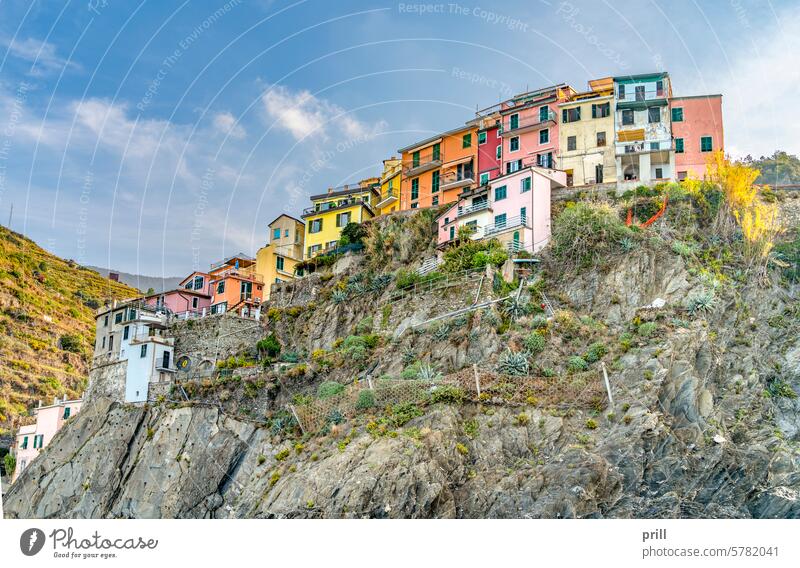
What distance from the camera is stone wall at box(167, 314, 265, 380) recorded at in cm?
4072

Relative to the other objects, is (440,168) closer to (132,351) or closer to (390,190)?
(390,190)

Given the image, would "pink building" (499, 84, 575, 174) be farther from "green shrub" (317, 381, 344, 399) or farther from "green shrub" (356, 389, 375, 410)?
"green shrub" (356, 389, 375, 410)

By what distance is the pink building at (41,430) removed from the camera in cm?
4572

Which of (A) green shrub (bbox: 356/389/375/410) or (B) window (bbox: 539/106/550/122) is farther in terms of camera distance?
(B) window (bbox: 539/106/550/122)

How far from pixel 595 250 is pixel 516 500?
41.0 feet

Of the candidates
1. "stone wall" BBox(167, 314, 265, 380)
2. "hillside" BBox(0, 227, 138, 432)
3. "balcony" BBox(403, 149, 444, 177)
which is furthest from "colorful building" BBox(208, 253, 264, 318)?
"hillside" BBox(0, 227, 138, 432)

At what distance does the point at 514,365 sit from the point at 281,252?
23226 millimetres

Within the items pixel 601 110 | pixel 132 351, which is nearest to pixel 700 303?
pixel 601 110

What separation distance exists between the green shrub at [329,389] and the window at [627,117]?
1803cm

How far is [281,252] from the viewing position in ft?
163

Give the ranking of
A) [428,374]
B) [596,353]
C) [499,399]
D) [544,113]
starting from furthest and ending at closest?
[544,113]
[428,374]
[596,353]
[499,399]

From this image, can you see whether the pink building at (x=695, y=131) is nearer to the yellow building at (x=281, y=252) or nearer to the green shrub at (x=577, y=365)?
the green shrub at (x=577, y=365)

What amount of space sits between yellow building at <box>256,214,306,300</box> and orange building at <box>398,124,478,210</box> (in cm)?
679
